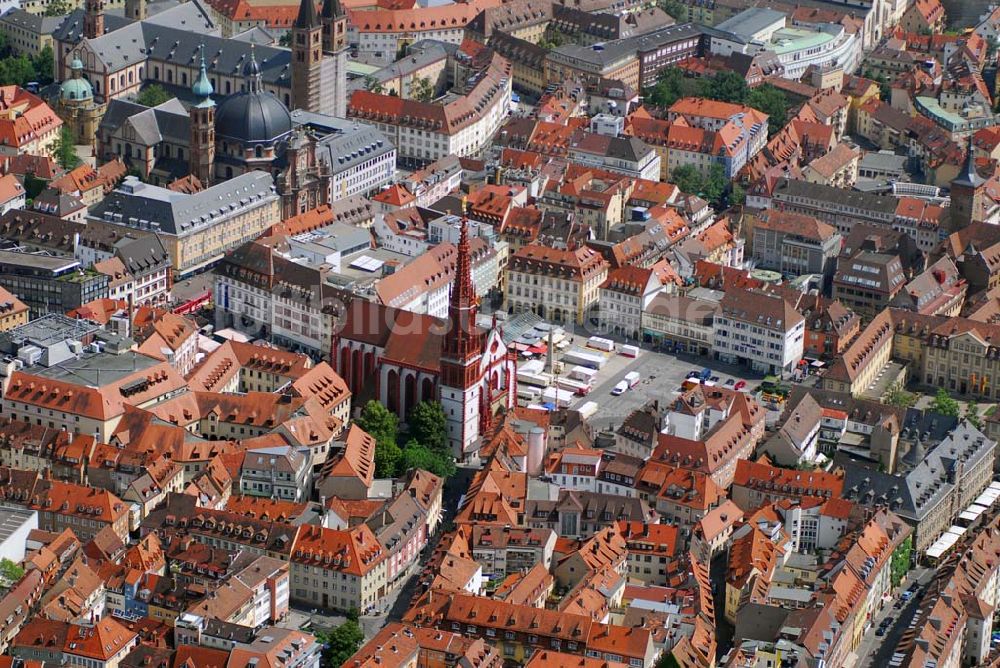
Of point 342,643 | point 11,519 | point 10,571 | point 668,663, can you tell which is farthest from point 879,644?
point 11,519

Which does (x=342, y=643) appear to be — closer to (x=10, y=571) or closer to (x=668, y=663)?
(x=668, y=663)

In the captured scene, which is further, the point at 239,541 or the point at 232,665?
the point at 239,541

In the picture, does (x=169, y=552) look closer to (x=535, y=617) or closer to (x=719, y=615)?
(x=535, y=617)

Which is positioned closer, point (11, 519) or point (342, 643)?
point (342, 643)

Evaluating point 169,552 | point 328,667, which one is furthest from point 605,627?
point 169,552

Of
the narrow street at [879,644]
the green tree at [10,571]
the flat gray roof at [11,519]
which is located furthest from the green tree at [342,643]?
the narrow street at [879,644]

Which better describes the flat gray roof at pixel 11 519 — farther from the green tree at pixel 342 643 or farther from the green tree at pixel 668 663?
the green tree at pixel 668 663
